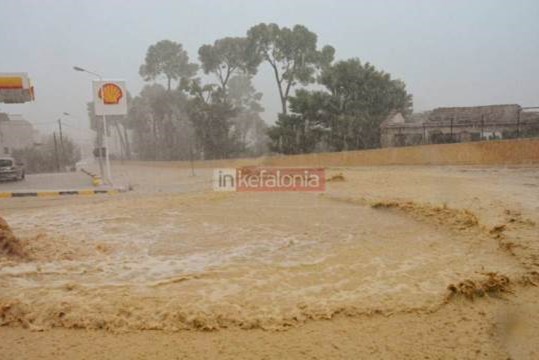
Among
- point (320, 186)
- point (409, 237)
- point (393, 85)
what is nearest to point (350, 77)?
point (393, 85)

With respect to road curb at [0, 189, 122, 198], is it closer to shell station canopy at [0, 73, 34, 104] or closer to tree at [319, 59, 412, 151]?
shell station canopy at [0, 73, 34, 104]

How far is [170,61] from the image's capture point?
44.7 meters

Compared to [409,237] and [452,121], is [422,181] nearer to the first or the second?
[409,237]

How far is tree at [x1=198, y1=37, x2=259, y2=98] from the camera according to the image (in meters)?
35.3

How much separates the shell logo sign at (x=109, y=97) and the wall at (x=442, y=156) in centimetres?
1033

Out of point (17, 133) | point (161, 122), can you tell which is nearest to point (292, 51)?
point (161, 122)

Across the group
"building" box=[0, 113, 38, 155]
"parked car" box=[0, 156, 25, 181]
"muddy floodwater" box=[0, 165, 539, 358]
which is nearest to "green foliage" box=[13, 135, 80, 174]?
"building" box=[0, 113, 38, 155]

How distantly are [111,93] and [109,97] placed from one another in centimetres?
17

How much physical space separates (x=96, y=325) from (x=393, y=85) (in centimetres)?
2543

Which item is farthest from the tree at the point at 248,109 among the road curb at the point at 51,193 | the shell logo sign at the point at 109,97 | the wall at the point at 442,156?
A: the road curb at the point at 51,193

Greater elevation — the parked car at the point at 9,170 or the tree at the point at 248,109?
the tree at the point at 248,109

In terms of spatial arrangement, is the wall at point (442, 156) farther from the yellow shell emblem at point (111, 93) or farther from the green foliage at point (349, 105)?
the yellow shell emblem at point (111, 93)

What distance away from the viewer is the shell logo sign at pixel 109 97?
1738 cm
